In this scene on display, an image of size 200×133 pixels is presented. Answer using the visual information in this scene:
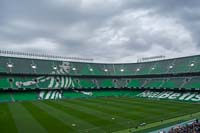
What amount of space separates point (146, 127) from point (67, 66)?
54224mm

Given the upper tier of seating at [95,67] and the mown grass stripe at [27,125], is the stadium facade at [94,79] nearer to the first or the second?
the upper tier of seating at [95,67]

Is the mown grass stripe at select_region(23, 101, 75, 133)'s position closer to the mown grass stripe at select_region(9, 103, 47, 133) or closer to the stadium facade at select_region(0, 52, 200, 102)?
the mown grass stripe at select_region(9, 103, 47, 133)

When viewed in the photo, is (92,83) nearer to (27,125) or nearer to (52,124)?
(52,124)

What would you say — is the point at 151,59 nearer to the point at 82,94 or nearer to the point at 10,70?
the point at 82,94

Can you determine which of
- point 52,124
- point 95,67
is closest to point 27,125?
point 52,124

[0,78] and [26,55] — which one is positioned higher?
[26,55]

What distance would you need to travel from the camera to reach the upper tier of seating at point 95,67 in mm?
65750

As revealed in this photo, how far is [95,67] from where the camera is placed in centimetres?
8462

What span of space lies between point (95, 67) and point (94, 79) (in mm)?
7034

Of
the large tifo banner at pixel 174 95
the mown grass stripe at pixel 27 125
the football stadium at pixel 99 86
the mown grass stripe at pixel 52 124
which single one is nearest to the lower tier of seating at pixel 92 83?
the football stadium at pixel 99 86

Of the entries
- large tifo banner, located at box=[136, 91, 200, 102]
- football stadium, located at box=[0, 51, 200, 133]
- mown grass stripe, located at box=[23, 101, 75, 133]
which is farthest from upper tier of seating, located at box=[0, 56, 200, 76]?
mown grass stripe, located at box=[23, 101, 75, 133]

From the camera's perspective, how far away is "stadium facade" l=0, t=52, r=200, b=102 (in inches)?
2395

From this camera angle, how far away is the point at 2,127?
25953 mm

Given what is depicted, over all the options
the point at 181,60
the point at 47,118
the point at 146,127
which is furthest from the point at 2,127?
the point at 181,60
